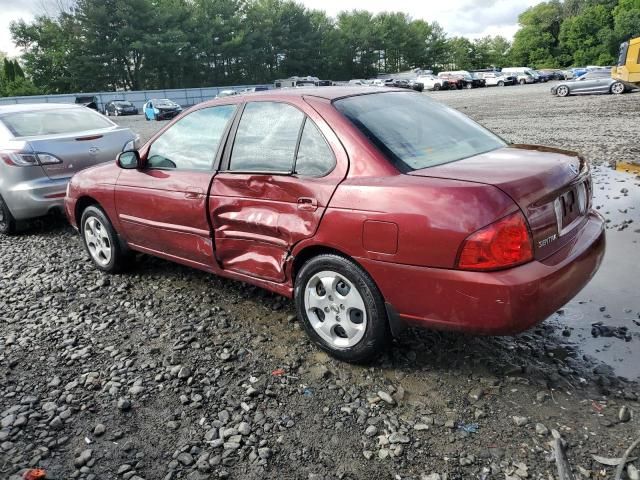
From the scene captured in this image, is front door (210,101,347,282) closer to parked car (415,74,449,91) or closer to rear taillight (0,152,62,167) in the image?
rear taillight (0,152,62,167)

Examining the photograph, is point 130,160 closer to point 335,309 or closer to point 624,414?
point 335,309

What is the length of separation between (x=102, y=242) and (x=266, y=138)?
7.71ft

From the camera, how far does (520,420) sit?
99.0 inches

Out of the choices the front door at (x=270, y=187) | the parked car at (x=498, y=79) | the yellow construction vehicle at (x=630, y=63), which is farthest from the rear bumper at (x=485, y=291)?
the parked car at (x=498, y=79)

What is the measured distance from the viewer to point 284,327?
3623 millimetres

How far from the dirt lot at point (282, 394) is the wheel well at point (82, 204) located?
3.36 ft

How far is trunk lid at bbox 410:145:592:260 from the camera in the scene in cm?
250

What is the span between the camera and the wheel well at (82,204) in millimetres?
4875

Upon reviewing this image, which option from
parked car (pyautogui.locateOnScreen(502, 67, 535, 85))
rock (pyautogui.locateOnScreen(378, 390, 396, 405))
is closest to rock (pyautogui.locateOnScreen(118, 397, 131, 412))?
rock (pyautogui.locateOnScreen(378, 390, 396, 405))

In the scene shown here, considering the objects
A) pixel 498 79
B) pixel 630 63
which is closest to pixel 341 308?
pixel 630 63

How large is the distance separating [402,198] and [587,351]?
1.60 m

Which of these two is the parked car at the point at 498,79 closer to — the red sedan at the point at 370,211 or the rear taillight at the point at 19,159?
the rear taillight at the point at 19,159

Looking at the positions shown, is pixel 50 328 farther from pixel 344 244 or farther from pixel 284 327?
pixel 344 244

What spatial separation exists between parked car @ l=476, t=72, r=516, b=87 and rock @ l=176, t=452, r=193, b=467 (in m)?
56.2
